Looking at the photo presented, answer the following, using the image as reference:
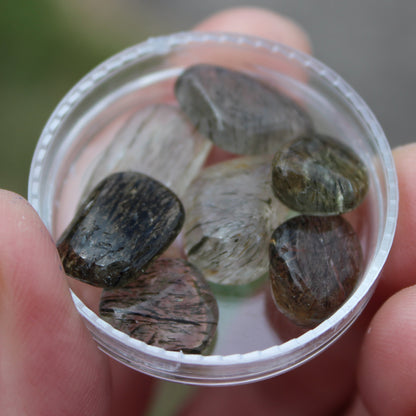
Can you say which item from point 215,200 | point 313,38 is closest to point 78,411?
point 215,200

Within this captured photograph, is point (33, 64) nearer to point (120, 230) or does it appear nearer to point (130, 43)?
point (130, 43)

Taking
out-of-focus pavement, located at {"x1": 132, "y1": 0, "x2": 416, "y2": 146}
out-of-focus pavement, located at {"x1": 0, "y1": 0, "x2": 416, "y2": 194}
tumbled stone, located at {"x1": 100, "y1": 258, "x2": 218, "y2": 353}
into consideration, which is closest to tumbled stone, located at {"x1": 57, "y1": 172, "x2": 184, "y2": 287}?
tumbled stone, located at {"x1": 100, "y1": 258, "x2": 218, "y2": 353}

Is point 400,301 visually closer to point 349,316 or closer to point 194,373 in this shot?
point 349,316

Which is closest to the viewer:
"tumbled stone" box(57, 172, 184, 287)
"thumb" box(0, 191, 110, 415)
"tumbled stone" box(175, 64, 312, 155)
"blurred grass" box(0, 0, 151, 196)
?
"thumb" box(0, 191, 110, 415)

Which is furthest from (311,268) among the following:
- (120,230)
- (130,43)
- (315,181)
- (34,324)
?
(130,43)

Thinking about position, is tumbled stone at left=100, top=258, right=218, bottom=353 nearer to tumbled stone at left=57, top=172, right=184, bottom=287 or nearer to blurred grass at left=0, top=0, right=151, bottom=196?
tumbled stone at left=57, top=172, right=184, bottom=287

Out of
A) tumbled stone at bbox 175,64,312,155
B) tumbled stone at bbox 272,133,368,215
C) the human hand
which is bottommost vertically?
the human hand
